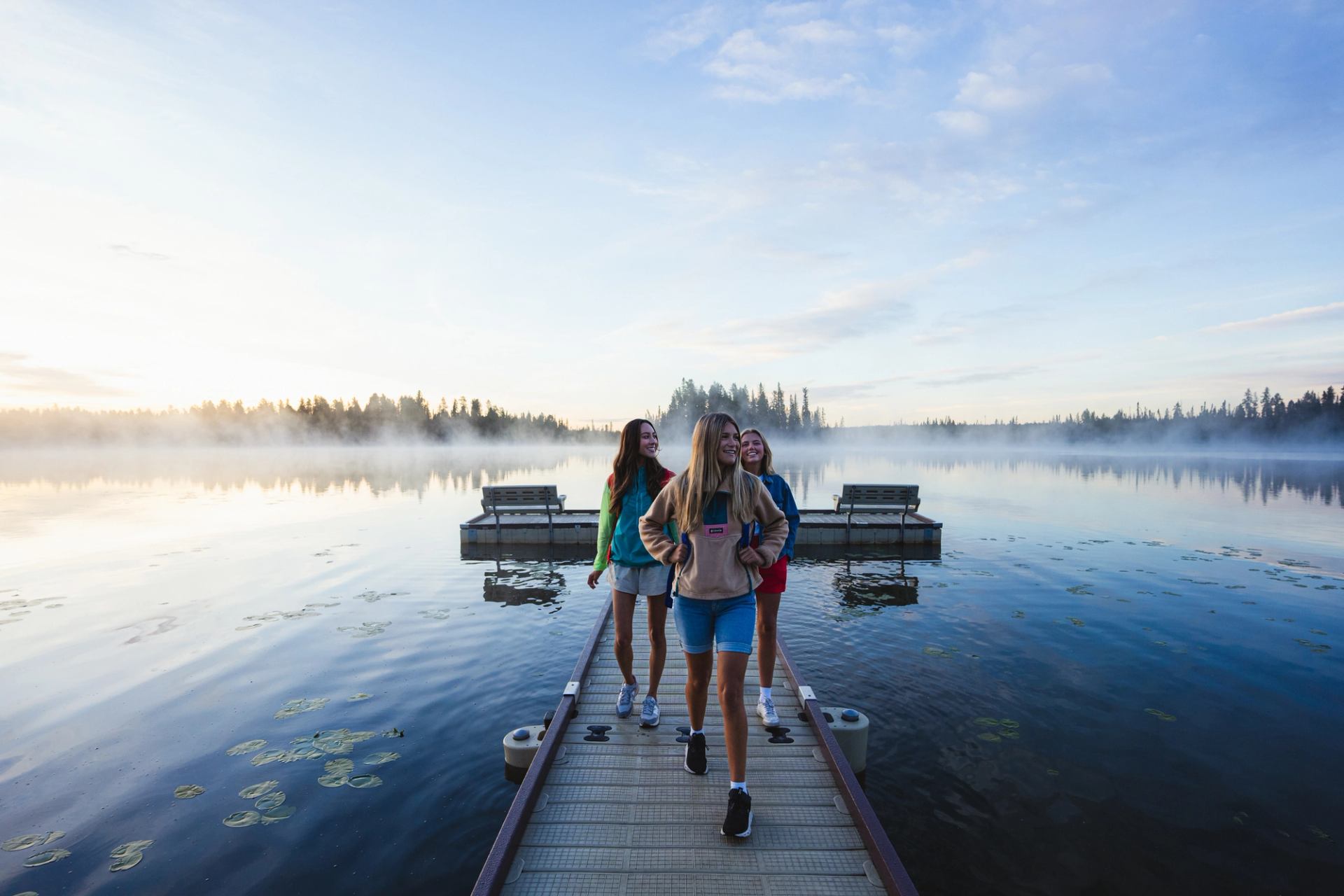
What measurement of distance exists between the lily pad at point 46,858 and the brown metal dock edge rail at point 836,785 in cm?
395

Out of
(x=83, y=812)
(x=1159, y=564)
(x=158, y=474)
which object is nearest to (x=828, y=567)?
(x=1159, y=564)

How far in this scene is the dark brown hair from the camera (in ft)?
18.4

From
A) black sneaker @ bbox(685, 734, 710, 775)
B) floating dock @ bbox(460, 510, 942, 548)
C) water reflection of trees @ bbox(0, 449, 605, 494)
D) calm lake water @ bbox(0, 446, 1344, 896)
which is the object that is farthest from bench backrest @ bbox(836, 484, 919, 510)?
water reflection of trees @ bbox(0, 449, 605, 494)

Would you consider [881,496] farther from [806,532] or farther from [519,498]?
[519,498]

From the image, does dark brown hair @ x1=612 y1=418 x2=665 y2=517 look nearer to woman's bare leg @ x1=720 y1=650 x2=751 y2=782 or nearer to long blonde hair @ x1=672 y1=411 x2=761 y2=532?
long blonde hair @ x1=672 y1=411 x2=761 y2=532

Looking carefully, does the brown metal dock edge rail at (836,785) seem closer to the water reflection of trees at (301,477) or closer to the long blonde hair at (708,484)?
the long blonde hair at (708,484)

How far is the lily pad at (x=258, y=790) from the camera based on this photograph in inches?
245

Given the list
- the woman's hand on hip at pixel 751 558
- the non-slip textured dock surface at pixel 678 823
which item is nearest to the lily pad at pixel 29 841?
the non-slip textured dock surface at pixel 678 823

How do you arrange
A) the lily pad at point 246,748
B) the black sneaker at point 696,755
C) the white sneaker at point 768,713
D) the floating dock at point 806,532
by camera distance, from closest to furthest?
the black sneaker at point 696,755 < the white sneaker at point 768,713 < the lily pad at point 246,748 < the floating dock at point 806,532

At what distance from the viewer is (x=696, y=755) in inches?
199

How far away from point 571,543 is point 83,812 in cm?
1446

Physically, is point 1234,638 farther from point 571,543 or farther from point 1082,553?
point 571,543

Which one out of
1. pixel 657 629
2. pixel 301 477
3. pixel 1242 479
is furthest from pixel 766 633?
pixel 1242 479

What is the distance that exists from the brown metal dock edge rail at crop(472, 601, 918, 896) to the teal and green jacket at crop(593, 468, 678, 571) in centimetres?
176
